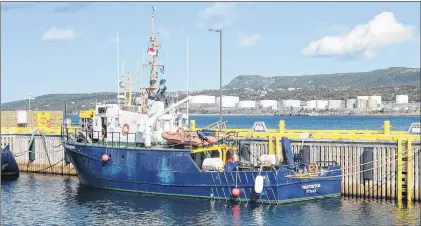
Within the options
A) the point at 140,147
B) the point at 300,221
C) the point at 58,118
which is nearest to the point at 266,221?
the point at 300,221

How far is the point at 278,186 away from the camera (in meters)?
30.9

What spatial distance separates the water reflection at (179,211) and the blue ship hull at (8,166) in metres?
8.05

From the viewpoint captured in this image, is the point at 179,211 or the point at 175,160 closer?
the point at 179,211

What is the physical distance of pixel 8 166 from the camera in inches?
1735

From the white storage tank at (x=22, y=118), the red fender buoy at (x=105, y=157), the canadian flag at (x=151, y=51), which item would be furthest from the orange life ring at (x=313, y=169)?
the white storage tank at (x=22, y=118)

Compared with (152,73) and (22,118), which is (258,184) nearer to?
(152,73)

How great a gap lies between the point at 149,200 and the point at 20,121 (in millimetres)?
24752

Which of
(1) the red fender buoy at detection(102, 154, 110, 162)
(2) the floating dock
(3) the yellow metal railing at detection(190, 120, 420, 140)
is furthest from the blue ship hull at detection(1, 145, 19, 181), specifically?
(2) the floating dock

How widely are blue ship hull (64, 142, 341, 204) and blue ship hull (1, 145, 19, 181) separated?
8310 millimetres

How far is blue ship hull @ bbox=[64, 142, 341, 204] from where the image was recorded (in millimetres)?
31234

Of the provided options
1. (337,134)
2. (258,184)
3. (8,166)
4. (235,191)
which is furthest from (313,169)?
(8,166)

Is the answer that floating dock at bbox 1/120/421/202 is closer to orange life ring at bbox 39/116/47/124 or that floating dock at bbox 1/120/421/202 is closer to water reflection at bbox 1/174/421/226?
water reflection at bbox 1/174/421/226

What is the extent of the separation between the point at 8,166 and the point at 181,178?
1600cm

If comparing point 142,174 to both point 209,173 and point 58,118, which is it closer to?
point 209,173
